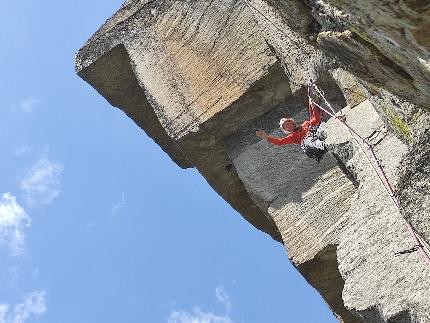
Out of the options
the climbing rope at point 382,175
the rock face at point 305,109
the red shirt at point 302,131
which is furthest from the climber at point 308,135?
the climbing rope at point 382,175

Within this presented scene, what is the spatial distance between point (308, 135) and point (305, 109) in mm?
1516

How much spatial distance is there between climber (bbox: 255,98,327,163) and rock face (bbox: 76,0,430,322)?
0.76 ft

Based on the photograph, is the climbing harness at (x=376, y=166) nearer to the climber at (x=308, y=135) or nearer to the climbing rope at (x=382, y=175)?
the climbing rope at (x=382, y=175)

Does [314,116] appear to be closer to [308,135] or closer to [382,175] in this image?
[308,135]

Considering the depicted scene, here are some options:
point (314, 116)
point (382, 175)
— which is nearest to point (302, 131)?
point (314, 116)

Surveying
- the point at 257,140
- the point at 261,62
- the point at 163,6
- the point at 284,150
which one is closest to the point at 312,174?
the point at 284,150

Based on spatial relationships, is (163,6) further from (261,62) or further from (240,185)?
(240,185)

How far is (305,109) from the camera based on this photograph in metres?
8.59

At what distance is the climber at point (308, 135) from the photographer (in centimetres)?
686

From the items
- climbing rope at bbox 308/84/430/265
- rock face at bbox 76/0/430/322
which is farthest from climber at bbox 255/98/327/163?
climbing rope at bbox 308/84/430/265

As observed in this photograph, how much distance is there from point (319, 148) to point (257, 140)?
2.03 m

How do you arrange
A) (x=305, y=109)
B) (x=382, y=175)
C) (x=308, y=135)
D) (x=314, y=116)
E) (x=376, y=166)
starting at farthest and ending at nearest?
(x=305, y=109) < (x=314, y=116) < (x=308, y=135) < (x=376, y=166) < (x=382, y=175)

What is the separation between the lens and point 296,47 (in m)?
7.76

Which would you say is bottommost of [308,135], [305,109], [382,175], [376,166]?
[382,175]
